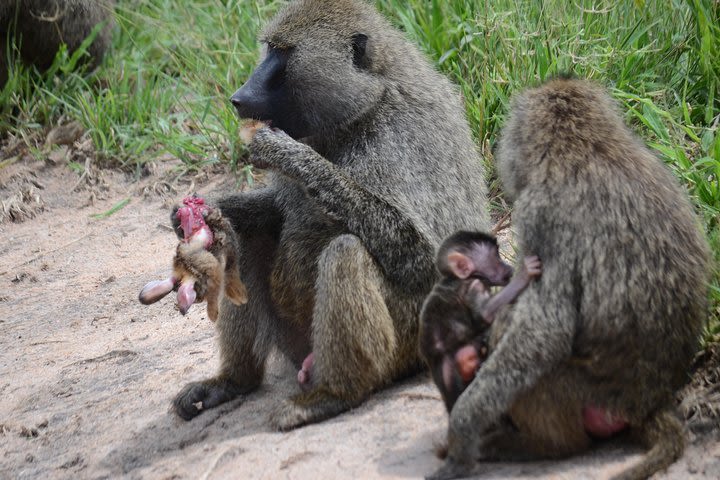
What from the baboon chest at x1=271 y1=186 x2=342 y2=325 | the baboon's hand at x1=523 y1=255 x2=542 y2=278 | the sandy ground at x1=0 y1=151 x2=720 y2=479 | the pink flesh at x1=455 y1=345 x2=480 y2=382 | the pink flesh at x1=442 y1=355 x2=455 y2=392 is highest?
the baboon's hand at x1=523 y1=255 x2=542 y2=278

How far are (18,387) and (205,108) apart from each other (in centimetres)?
232

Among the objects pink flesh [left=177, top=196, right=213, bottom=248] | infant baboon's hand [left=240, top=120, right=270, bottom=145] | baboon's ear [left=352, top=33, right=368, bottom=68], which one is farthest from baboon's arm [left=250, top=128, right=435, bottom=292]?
baboon's ear [left=352, top=33, right=368, bottom=68]

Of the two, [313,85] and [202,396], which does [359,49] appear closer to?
[313,85]

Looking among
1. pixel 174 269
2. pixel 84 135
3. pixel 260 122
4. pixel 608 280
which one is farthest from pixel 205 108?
pixel 608 280

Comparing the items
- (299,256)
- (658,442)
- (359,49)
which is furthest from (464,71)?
(658,442)

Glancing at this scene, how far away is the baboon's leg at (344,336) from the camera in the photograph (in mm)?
3682

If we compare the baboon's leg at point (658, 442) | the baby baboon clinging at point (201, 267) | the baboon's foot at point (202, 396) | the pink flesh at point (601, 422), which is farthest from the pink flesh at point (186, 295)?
the baboon's leg at point (658, 442)

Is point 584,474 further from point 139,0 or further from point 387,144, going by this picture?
point 139,0

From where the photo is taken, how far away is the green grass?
4.83 metres

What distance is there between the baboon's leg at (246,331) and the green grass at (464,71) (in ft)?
4.89

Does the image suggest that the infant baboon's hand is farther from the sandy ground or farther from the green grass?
the green grass

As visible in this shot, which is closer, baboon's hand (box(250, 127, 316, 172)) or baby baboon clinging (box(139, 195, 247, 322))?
baby baboon clinging (box(139, 195, 247, 322))

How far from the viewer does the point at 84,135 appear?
6598 millimetres

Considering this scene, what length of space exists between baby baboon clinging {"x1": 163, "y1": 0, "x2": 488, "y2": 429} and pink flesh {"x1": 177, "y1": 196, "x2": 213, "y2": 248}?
122 mm
